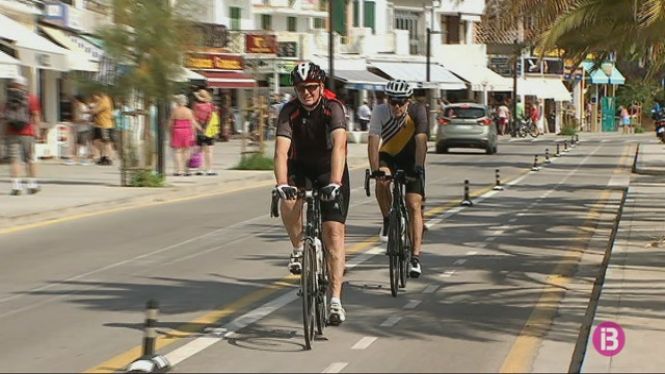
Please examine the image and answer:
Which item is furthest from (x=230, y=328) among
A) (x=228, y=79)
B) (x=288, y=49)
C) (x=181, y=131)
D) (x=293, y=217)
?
(x=288, y=49)

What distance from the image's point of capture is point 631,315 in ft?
30.4

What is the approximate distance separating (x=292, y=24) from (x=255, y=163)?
29982 mm

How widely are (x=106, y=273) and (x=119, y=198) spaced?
26.1ft

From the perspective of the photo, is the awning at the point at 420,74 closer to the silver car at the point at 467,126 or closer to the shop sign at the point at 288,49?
the shop sign at the point at 288,49

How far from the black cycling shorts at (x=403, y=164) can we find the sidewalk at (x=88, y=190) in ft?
22.7

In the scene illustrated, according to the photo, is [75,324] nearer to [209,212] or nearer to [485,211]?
[209,212]

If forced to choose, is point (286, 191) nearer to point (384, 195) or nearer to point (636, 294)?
point (384, 195)

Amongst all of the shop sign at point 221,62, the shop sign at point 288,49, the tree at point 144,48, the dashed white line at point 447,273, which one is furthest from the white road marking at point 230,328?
the shop sign at point 288,49

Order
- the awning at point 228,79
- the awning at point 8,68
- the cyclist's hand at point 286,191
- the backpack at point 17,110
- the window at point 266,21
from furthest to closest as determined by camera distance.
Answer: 1. the window at point 266,21
2. the awning at point 228,79
3. the awning at point 8,68
4. the backpack at point 17,110
5. the cyclist's hand at point 286,191

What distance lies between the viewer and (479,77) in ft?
228

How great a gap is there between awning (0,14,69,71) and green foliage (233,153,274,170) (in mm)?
4841

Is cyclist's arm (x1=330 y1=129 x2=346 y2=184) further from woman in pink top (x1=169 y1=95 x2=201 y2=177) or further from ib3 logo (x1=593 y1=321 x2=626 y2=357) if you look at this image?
woman in pink top (x1=169 y1=95 x2=201 y2=177)

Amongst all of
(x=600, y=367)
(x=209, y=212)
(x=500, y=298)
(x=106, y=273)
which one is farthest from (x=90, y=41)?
(x=600, y=367)

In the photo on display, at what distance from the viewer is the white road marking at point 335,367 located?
765cm
